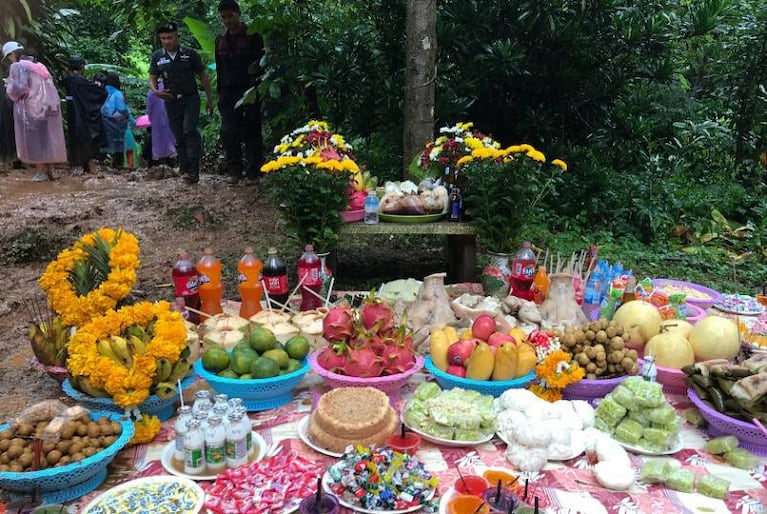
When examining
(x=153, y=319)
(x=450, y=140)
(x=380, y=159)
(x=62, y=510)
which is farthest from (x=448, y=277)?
(x=62, y=510)

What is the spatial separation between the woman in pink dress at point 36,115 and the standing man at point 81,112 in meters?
0.44

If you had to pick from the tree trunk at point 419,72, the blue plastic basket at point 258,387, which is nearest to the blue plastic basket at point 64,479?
the blue plastic basket at point 258,387

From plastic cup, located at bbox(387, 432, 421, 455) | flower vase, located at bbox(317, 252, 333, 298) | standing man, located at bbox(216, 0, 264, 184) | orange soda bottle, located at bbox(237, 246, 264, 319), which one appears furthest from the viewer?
standing man, located at bbox(216, 0, 264, 184)

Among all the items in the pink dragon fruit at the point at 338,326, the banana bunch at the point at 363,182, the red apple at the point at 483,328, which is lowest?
the red apple at the point at 483,328

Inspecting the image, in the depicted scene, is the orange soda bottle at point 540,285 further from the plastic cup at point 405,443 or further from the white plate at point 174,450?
the white plate at point 174,450

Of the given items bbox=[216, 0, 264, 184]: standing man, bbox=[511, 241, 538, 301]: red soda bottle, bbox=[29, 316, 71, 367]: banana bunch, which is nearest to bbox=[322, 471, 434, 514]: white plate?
bbox=[29, 316, 71, 367]: banana bunch

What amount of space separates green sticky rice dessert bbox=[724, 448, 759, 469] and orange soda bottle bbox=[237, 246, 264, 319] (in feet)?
8.19

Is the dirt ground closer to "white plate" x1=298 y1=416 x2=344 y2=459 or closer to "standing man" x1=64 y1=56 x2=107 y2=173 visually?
"standing man" x1=64 y1=56 x2=107 y2=173

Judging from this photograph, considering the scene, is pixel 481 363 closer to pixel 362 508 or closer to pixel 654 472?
pixel 654 472

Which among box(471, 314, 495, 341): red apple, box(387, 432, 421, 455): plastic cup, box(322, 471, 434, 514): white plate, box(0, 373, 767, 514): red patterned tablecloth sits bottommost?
box(0, 373, 767, 514): red patterned tablecloth

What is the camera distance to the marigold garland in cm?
233

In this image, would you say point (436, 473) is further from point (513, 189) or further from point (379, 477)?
point (513, 189)

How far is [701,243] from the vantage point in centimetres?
692

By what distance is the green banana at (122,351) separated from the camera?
245 cm
